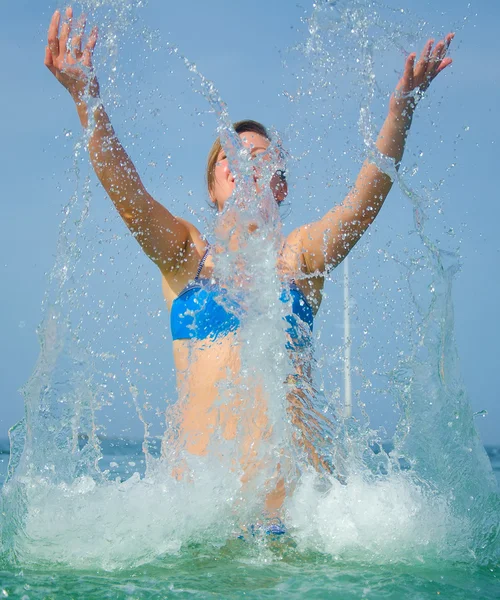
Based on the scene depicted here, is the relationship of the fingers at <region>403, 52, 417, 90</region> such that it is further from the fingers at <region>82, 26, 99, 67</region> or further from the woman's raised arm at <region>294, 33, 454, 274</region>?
the fingers at <region>82, 26, 99, 67</region>

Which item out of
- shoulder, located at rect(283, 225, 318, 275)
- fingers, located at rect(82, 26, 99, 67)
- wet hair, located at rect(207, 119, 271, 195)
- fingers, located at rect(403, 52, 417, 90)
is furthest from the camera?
wet hair, located at rect(207, 119, 271, 195)

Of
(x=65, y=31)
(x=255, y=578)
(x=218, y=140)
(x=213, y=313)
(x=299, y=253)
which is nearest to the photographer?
(x=255, y=578)

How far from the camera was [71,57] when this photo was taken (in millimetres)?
3436

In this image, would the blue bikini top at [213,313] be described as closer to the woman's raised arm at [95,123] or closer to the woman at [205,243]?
the woman at [205,243]

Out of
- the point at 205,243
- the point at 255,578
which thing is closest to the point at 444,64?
the point at 205,243

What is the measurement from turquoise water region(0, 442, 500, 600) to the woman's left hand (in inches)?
80.6

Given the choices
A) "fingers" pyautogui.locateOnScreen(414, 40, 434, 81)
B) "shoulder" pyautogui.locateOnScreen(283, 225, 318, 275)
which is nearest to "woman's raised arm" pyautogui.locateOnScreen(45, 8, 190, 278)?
"shoulder" pyautogui.locateOnScreen(283, 225, 318, 275)

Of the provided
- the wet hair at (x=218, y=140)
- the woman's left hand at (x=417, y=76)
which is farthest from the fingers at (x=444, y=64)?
the wet hair at (x=218, y=140)

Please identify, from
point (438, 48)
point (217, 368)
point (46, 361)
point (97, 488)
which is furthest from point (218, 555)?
point (438, 48)

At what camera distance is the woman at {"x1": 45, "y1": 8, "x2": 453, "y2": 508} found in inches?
131

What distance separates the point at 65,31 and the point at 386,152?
1.57m

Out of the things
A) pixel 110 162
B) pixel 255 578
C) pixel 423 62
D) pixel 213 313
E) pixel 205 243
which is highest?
pixel 423 62

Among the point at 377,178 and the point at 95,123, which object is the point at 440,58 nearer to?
the point at 377,178

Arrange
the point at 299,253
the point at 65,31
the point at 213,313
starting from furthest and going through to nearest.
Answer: the point at 299,253
the point at 213,313
the point at 65,31
